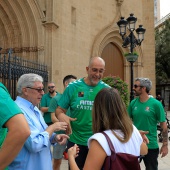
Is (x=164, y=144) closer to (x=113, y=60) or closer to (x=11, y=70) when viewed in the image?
(x=11, y=70)

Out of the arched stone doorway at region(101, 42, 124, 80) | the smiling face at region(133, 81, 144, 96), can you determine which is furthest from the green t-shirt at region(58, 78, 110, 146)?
the arched stone doorway at region(101, 42, 124, 80)

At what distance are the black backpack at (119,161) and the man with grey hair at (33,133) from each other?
2.07 feet

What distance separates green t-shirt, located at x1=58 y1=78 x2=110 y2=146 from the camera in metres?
3.47

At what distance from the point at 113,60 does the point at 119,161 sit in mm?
15239

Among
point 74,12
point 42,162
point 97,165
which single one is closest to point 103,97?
point 97,165

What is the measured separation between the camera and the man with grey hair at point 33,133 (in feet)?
7.40

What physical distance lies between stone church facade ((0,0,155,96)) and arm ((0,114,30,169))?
1015 cm

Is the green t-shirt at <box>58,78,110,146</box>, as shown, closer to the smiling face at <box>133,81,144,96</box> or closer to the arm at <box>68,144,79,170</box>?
the smiling face at <box>133,81,144,96</box>

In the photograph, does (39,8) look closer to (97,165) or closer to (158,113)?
(158,113)

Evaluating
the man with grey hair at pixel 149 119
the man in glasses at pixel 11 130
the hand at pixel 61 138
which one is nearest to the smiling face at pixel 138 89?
the man with grey hair at pixel 149 119

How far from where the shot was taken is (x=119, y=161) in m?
1.84

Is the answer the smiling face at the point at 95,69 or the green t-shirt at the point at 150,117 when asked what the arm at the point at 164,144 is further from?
the smiling face at the point at 95,69

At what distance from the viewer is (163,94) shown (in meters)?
35.5

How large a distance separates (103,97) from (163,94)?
35.0 meters
